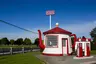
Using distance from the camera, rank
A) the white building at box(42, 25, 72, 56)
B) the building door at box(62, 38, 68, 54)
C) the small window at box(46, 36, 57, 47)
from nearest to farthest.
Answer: the white building at box(42, 25, 72, 56)
the small window at box(46, 36, 57, 47)
the building door at box(62, 38, 68, 54)

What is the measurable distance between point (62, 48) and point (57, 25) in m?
3.79

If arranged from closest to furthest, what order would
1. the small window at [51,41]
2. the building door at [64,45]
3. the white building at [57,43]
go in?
the white building at [57,43], the small window at [51,41], the building door at [64,45]

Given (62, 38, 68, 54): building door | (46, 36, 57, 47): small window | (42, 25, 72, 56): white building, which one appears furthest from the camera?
(62, 38, 68, 54): building door

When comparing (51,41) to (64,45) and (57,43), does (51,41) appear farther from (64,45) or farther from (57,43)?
(64,45)

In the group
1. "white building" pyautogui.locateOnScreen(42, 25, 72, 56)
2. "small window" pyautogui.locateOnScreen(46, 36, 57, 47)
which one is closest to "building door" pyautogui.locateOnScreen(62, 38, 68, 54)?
"white building" pyautogui.locateOnScreen(42, 25, 72, 56)

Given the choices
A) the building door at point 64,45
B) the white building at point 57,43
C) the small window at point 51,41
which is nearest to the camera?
the white building at point 57,43

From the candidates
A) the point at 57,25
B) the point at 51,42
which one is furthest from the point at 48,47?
the point at 57,25

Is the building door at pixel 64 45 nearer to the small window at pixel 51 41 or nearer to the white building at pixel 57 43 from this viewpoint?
the white building at pixel 57 43

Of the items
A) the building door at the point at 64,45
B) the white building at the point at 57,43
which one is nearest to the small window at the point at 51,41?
the white building at the point at 57,43

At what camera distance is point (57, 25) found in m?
30.8

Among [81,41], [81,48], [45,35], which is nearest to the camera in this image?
[81,48]

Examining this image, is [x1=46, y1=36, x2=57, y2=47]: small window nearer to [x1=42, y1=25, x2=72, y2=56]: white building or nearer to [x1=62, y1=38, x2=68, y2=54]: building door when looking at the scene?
[x1=42, y1=25, x2=72, y2=56]: white building

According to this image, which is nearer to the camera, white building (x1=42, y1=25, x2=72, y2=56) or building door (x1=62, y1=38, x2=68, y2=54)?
white building (x1=42, y1=25, x2=72, y2=56)

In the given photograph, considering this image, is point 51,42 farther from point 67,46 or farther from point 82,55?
point 82,55
